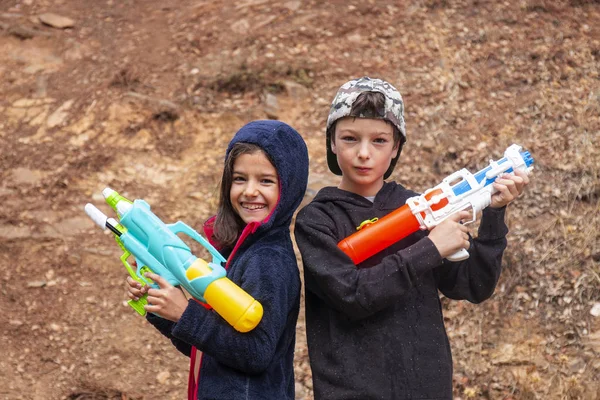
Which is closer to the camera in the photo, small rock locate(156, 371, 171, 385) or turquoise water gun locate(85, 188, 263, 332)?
turquoise water gun locate(85, 188, 263, 332)

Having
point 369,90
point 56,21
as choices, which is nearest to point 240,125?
point 56,21

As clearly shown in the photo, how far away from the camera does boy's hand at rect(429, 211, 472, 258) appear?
2.88 m

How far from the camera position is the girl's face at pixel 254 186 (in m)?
3.01

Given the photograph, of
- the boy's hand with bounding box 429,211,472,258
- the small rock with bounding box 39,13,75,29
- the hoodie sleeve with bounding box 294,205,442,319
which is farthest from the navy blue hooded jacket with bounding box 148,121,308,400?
the small rock with bounding box 39,13,75,29

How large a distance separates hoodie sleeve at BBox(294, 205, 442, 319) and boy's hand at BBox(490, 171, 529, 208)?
36 cm

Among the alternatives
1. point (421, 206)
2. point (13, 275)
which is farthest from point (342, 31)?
point (421, 206)

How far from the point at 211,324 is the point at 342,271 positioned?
0.52 metres

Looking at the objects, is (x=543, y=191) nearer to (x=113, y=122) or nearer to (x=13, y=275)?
(x=113, y=122)

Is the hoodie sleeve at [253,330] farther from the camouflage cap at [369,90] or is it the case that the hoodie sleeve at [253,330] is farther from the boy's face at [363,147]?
the camouflage cap at [369,90]

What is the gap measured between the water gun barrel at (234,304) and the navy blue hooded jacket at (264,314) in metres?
0.05

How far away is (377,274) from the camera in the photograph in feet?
9.28

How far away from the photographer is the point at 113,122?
22.7 ft

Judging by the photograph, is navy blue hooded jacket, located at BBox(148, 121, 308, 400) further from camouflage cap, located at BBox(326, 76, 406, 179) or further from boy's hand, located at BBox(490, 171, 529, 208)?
boy's hand, located at BBox(490, 171, 529, 208)

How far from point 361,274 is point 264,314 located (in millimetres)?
393
